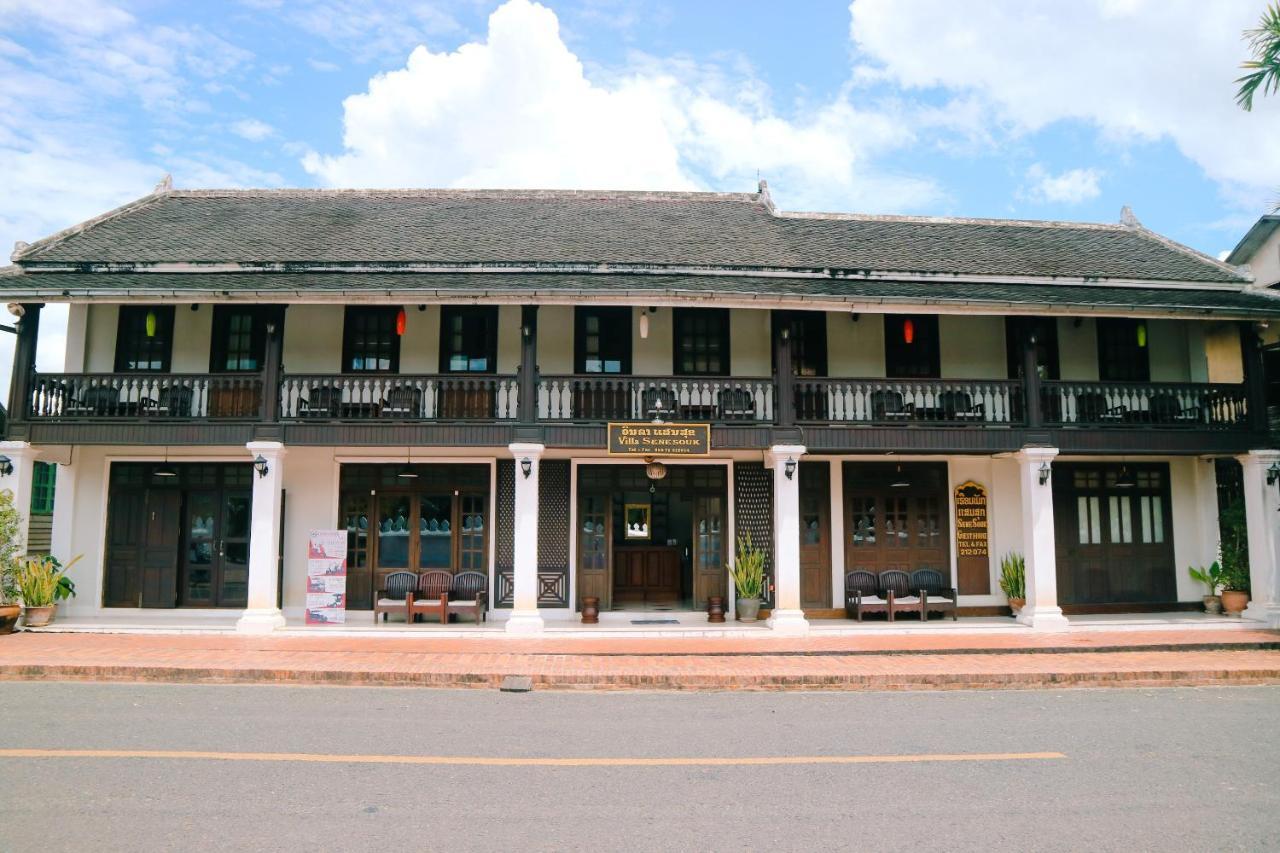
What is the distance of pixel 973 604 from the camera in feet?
51.1

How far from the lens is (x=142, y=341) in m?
15.4

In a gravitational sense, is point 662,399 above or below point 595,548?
above

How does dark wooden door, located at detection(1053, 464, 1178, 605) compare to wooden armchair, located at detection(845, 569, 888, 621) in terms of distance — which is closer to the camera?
wooden armchair, located at detection(845, 569, 888, 621)

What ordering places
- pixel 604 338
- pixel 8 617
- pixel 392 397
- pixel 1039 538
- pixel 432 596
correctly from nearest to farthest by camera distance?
1. pixel 8 617
2. pixel 1039 538
3. pixel 392 397
4. pixel 432 596
5. pixel 604 338

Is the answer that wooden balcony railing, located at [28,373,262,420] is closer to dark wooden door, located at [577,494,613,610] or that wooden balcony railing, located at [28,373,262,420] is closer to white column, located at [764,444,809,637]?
dark wooden door, located at [577,494,613,610]

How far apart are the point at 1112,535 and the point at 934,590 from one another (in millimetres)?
3618

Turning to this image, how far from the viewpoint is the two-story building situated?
13641 millimetres

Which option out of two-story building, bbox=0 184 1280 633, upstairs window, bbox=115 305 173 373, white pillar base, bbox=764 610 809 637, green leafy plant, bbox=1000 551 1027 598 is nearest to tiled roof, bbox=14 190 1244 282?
two-story building, bbox=0 184 1280 633

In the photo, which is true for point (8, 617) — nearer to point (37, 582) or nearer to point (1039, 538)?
point (37, 582)

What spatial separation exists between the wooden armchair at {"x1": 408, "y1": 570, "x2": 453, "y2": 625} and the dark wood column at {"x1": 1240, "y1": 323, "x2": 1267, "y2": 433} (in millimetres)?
13763

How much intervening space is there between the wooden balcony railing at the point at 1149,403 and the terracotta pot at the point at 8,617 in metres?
16.7

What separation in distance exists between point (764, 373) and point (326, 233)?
29.3ft

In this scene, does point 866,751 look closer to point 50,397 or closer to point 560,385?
point 560,385

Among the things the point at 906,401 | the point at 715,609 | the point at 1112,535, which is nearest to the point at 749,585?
the point at 715,609
